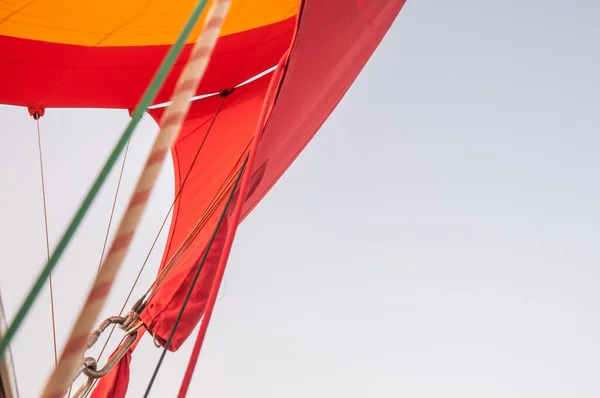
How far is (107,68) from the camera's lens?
3.34m

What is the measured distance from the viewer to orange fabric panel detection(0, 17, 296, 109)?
10.5 feet

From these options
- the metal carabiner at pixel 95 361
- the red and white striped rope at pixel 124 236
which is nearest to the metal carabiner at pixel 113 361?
the metal carabiner at pixel 95 361

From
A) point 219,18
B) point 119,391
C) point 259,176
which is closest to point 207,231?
point 259,176

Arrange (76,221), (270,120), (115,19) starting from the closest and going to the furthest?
(76,221) → (270,120) → (115,19)

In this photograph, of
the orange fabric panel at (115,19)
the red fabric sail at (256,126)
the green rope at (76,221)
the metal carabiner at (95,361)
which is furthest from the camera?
the orange fabric panel at (115,19)

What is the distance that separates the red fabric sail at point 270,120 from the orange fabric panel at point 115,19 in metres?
0.40

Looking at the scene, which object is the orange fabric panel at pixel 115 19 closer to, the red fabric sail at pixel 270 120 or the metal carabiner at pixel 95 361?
the red fabric sail at pixel 270 120

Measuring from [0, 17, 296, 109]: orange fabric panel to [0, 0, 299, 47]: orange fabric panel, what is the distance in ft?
0.13

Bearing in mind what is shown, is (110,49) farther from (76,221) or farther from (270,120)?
(76,221)

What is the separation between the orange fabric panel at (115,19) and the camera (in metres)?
3.10

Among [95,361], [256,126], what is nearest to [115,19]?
[256,126]

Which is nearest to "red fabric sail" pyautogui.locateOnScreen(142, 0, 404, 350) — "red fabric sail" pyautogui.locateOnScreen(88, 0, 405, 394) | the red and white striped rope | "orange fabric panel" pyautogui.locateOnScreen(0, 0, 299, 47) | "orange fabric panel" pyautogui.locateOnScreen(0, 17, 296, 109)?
"red fabric sail" pyautogui.locateOnScreen(88, 0, 405, 394)

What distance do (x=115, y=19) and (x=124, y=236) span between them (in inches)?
114

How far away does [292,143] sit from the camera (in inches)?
117
